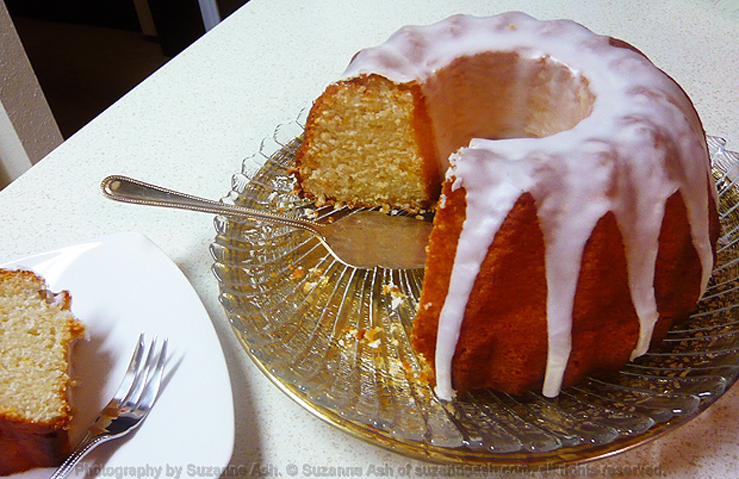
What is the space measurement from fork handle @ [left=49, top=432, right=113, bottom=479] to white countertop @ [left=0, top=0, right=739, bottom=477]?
164 millimetres

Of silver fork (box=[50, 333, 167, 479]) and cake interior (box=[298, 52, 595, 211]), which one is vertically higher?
cake interior (box=[298, 52, 595, 211])

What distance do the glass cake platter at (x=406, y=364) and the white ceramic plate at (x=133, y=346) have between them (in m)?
0.07

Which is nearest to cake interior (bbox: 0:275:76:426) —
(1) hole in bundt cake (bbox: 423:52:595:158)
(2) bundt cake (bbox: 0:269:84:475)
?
(2) bundt cake (bbox: 0:269:84:475)

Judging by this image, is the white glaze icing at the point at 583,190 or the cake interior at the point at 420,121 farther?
the cake interior at the point at 420,121

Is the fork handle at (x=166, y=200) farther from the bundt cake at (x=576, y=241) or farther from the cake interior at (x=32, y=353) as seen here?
the bundt cake at (x=576, y=241)

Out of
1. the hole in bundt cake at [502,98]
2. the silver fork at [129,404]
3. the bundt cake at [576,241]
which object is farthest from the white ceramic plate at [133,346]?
the hole in bundt cake at [502,98]

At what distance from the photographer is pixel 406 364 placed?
2.69ft

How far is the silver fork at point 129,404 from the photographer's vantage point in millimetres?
691

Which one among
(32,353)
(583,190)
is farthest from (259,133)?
(583,190)

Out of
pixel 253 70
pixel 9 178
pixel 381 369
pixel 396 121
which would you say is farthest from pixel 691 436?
pixel 9 178

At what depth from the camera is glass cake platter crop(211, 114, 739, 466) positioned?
0.67 m

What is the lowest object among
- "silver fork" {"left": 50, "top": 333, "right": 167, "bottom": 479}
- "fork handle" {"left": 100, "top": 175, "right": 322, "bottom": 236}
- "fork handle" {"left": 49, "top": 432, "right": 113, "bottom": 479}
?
"fork handle" {"left": 49, "top": 432, "right": 113, "bottom": 479}

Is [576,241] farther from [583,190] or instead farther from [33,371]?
[33,371]

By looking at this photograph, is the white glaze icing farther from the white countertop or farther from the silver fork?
the silver fork
